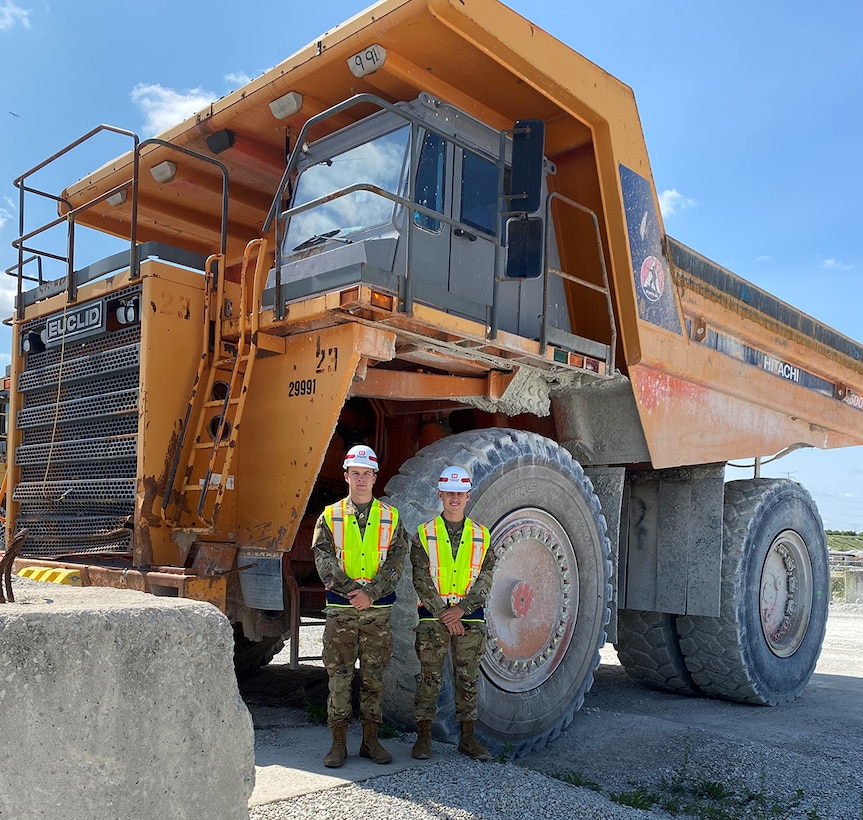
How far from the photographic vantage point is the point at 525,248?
456 cm

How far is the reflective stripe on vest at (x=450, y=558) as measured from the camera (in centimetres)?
431

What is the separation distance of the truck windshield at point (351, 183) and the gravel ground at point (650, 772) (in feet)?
8.97

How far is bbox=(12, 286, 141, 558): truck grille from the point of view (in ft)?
15.7

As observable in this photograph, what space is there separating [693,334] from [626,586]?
81.3 inches

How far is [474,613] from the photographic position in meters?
4.39

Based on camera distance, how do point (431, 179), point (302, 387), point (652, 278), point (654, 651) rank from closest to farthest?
point (302, 387), point (431, 179), point (652, 278), point (654, 651)

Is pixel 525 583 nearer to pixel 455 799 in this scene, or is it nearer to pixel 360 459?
pixel 360 459

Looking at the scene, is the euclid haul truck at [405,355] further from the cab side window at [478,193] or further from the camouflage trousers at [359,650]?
the camouflage trousers at [359,650]

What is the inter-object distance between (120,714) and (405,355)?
2.68 m

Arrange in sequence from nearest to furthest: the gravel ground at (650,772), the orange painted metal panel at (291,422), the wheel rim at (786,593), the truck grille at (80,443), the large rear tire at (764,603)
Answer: the gravel ground at (650,772), the orange painted metal panel at (291,422), the truck grille at (80,443), the large rear tire at (764,603), the wheel rim at (786,593)

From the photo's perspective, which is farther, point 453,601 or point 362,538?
point 453,601

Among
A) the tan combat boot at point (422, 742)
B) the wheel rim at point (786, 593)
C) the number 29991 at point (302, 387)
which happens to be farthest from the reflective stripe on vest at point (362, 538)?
the wheel rim at point (786, 593)

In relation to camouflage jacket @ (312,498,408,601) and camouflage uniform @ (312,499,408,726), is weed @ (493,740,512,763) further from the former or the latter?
camouflage jacket @ (312,498,408,601)

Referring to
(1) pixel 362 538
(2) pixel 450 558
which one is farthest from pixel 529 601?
(1) pixel 362 538
